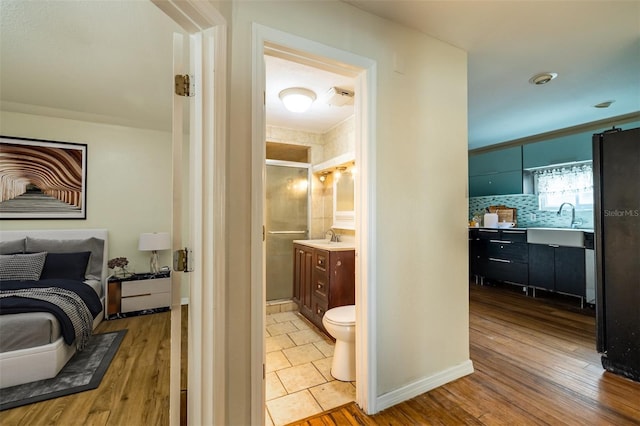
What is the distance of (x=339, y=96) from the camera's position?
2646 millimetres

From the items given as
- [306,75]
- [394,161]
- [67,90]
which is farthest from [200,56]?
[67,90]

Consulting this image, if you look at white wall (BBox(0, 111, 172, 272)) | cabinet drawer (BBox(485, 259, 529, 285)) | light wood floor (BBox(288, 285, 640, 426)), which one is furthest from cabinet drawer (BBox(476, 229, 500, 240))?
white wall (BBox(0, 111, 172, 272))

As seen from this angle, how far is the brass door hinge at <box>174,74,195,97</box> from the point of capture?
1.08 m

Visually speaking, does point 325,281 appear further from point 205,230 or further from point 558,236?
point 558,236

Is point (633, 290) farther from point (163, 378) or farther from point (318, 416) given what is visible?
point (163, 378)

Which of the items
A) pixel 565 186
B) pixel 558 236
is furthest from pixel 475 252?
pixel 565 186

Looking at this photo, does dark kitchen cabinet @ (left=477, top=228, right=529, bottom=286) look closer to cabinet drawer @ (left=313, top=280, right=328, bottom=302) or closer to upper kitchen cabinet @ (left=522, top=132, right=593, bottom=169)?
upper kitchen cabinet @ (left=522, top=132, right=593, bottom=169)

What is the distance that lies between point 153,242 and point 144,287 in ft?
1.79

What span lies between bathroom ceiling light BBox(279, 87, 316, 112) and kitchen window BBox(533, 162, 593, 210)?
13.1ft

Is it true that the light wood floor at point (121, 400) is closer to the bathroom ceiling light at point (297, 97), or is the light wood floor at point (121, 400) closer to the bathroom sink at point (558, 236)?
the bathroom ceiling light at point (297, 97)

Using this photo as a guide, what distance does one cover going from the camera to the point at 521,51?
6.98 feet

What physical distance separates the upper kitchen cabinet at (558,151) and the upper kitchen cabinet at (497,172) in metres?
0.14

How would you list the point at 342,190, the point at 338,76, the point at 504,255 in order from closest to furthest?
the point at 338,76 < the point at 342,190 < the point at 504,255

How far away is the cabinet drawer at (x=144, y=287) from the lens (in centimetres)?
325
